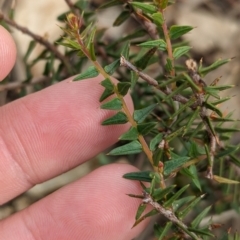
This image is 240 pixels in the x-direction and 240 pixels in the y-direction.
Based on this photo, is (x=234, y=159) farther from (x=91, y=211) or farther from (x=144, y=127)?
(x=91, y=211)

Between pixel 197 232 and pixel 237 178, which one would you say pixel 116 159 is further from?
pixel 197 232

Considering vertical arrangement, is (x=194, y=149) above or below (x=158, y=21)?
below

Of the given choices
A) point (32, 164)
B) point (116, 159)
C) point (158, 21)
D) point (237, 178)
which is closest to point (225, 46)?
point (116, 159)

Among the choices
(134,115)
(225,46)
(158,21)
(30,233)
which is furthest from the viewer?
(225,46)

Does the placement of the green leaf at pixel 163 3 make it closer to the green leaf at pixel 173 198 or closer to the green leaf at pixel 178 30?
the green leaf at pixel 178 30

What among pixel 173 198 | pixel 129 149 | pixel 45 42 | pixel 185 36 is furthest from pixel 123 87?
pixel 185 36

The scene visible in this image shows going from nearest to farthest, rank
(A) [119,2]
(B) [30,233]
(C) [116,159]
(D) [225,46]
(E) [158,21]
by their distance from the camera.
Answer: (E) [158,21] → (A) [119,2] → (B) [30,233] → (C) [116,159] → (D) [225,46]

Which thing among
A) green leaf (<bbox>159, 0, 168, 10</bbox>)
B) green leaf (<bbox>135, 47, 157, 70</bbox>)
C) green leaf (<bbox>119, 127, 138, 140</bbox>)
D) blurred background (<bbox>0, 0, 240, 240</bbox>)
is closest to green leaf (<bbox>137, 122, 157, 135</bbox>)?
green leaf (<bbox>119, 127, 138, 140</bbox>)
